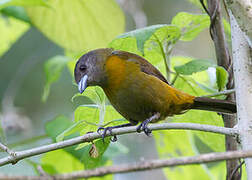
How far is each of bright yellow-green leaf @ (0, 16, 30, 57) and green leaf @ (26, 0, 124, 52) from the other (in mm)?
555

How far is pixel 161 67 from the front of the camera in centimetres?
261

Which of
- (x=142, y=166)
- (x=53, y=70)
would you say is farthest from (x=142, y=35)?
(x=142, y=166)

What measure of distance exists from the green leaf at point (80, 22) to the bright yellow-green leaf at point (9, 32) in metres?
0.56

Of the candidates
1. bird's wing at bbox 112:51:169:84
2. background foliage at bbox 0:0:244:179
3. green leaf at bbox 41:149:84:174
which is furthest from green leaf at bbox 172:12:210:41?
green leaf at bbox 41:149:84:174

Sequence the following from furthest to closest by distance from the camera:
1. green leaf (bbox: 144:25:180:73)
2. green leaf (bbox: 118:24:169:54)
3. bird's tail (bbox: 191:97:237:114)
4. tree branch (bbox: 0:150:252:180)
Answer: bird's tail (bbox: 191:97:237:114), green leaf (bbox: 144:25:180:73), green leaf (bbox: 118:24:169:54), tree branch (bbox: 0:150:252:180)

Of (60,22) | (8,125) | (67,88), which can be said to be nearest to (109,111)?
(60,22)

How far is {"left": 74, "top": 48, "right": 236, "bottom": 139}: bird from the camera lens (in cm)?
282

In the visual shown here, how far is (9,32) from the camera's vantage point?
349cm

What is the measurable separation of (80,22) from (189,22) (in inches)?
39.1

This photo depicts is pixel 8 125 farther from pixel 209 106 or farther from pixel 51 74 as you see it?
pixel 209 106

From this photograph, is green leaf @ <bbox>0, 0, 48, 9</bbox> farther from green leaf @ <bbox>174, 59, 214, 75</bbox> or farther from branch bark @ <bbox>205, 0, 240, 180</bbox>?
branch bark @ <bbox>205, 0, 240, 180</bbox>

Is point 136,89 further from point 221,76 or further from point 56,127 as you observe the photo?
point 221,76

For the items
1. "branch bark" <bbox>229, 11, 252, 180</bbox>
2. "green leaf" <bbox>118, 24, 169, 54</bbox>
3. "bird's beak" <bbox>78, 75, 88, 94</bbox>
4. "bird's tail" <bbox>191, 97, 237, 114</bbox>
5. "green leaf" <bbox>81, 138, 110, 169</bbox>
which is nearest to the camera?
"branch bark" <bbox>229, 11, 252, 180</bbox>

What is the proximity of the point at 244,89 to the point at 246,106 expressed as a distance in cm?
8
